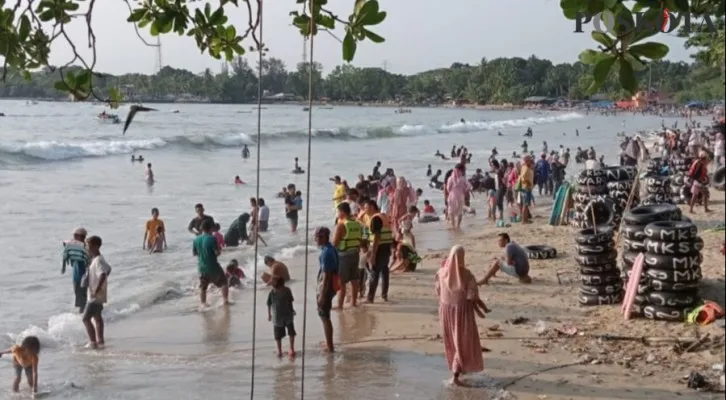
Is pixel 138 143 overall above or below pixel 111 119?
below

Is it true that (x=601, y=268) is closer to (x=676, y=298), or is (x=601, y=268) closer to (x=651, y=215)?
(x=651, y=215)

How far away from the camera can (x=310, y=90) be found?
3.33 m

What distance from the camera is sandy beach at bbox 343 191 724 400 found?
7.84 m

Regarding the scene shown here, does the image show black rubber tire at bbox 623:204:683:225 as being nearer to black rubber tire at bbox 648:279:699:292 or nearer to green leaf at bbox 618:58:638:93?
black rubber tire at bbox 648:279:699:292

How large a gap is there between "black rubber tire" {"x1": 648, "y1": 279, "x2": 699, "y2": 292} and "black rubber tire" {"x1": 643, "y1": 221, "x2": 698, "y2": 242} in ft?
1.56

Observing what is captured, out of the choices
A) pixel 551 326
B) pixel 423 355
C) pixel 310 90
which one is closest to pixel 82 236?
pixel 423 355

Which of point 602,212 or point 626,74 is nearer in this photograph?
point 626,74

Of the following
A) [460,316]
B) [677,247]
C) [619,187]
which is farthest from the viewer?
[619,187]

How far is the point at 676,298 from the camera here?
30.6 feet

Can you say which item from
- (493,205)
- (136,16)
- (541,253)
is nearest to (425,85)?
(493,205)

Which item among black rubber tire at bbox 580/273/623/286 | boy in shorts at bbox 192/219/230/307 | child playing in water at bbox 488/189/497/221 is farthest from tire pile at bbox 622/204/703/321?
child playing in water at bbox 488/189/497/221

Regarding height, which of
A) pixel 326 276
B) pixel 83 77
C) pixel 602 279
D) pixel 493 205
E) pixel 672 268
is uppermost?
pixel 83 77

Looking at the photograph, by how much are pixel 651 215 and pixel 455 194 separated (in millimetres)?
10685

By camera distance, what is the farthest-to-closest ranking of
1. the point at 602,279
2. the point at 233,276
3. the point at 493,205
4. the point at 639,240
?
1. the point at 493,205
2. the point at 233,276
3. the point at 602,279
4. the point at 639,240
